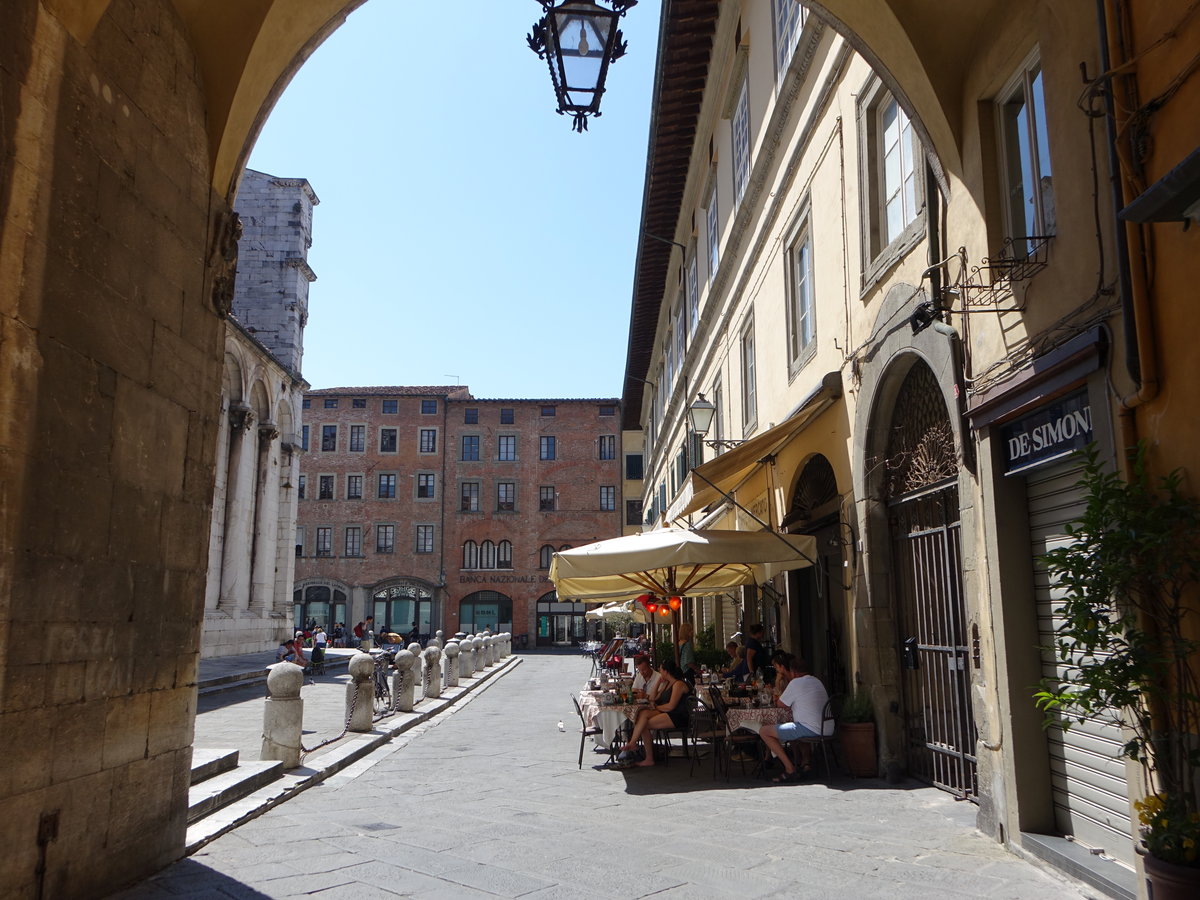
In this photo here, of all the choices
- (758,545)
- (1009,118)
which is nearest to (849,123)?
(1009,118)

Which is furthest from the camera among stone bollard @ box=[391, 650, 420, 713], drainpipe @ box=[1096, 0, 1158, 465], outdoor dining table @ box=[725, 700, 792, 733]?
stone bollard @ box=[391, 650, 420, 713]

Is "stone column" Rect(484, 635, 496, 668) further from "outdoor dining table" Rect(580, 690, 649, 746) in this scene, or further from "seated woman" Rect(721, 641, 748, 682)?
"outdoor dining table" Rect(580, 690, 649, 746)

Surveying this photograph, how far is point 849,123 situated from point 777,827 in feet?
20.6

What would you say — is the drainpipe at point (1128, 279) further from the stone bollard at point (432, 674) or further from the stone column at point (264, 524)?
the stone column at point (264, 524)

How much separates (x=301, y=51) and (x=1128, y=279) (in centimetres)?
555

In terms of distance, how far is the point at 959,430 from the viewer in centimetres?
658

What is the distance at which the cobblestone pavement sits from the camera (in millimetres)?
5207

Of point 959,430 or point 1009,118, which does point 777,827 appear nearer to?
point 959,430

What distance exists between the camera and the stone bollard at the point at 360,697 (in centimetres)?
1221

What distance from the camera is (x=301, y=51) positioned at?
711cm

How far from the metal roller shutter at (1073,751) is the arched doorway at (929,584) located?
1278mm

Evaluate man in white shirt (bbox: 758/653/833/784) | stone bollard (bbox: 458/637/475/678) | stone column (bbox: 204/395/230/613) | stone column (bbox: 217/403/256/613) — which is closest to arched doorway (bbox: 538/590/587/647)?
stone column (bbox: 217/403/256/613)

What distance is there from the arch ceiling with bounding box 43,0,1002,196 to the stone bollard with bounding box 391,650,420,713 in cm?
982

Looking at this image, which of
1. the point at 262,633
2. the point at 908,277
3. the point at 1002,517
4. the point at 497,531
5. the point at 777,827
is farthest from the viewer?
the point at 497,531
